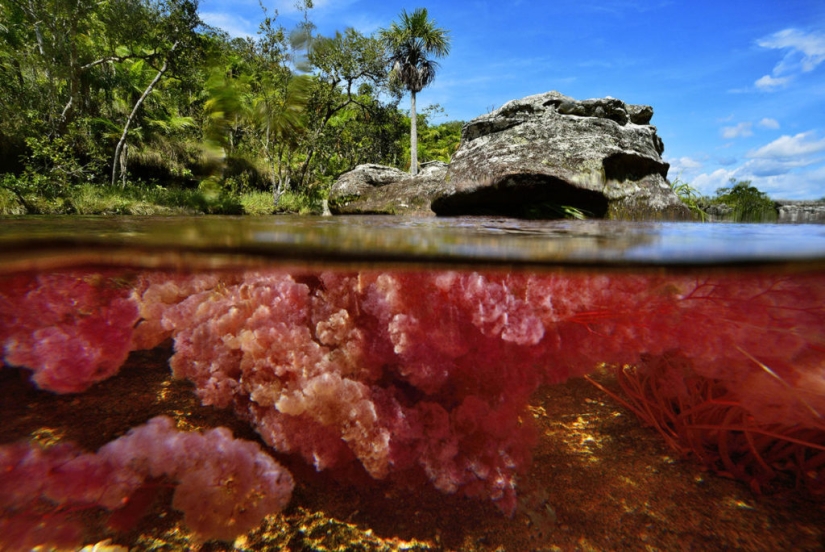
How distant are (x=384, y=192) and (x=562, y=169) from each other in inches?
167

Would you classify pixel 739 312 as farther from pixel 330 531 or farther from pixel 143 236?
pixel 143 236

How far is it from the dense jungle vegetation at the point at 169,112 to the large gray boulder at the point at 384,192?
623cm

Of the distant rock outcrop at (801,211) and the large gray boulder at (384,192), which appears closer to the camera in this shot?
the distant rock outcrop at (801,211)

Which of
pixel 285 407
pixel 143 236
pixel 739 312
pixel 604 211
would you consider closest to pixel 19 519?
pixel 285 407

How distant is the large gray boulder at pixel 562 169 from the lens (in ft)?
18.6

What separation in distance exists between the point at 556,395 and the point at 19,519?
3.34 meters

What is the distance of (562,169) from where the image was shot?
5594 mm

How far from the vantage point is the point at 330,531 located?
1.81 metres

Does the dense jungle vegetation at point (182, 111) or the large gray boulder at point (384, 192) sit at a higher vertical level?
the dense jungle vegetation at point (182, 111)

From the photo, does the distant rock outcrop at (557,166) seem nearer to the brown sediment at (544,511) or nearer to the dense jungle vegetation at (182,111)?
the dense jungle vegetation at (182,111)

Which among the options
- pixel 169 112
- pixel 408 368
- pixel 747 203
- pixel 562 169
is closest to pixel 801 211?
pixel 747 203

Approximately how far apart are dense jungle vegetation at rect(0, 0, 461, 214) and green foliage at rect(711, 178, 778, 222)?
1403 cm

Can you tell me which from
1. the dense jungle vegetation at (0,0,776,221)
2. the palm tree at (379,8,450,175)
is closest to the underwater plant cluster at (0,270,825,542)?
the dense jungle vegetation at (0,0,776,221)

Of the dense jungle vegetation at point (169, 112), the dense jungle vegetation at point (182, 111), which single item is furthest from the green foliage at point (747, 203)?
the dense jungle vegetation at point (169, 112)
